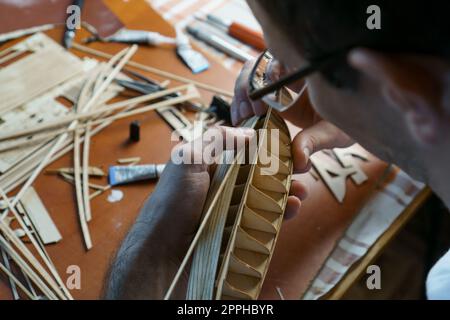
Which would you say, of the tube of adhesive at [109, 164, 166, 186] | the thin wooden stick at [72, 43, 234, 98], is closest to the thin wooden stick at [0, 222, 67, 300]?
the tube of adhesive at [109, 164, 166, 186]

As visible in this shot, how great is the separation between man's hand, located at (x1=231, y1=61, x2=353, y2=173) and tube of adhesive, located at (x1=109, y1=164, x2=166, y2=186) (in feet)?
0.95

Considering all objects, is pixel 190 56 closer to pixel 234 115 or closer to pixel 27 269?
pixel 234 115

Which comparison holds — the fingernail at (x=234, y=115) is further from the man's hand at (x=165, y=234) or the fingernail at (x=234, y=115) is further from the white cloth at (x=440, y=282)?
the white cloth at (x=440, y=282)

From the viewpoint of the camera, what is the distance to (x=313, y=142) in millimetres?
1214

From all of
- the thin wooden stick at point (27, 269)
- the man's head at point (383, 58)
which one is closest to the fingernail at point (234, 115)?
the man's head at point (383, 58)

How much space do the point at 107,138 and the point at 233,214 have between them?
0.64 m

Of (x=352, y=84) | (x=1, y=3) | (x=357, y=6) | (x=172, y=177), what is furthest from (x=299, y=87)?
(x=1, y=3)

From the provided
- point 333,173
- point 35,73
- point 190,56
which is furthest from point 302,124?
point 35,73

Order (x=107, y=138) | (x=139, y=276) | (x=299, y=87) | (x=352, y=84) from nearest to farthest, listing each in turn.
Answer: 1. (x=352, y=84)
2. (x=139, y=276)
3. (x=299, y=87)
4. (x=107, y=138)

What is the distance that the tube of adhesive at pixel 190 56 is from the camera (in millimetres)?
1692

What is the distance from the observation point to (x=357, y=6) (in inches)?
23.0

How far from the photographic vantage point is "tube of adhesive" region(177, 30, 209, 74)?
1.69 meters

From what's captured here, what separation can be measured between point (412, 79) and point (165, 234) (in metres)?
0.73
